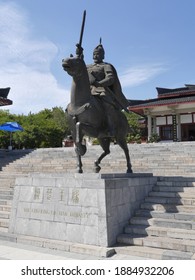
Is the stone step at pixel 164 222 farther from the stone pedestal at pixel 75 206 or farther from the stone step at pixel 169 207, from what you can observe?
the stone step at pixel 169 207

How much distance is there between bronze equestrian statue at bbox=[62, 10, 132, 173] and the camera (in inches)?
248

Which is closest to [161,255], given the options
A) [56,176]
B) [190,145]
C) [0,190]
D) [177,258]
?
[177,258]

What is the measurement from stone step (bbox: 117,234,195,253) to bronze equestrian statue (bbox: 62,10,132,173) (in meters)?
1.64

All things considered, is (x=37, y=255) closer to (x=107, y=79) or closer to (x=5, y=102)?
(x=107, y=79)

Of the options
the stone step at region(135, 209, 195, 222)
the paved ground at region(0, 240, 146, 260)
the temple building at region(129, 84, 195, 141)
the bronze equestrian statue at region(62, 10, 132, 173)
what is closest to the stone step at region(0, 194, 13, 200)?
the bronze equestrian statue at region(62, 10, 132, 173)

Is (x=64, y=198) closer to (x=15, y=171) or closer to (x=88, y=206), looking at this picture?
(x=88, y=206)

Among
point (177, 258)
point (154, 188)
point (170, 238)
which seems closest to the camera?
point (177, 258)

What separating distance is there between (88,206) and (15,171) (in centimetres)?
862

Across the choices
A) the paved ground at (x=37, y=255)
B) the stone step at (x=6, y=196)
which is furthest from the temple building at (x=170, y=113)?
the paved ground at (x=37, y=255)

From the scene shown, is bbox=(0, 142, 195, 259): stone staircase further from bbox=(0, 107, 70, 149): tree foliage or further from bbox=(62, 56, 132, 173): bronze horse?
bbox=(0, 107, 70, 149): tree foliage

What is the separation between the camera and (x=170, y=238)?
5.48 metres

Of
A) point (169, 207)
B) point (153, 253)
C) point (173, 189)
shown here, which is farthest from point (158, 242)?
point (173, 189)

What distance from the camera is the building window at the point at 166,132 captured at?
25742 mm
